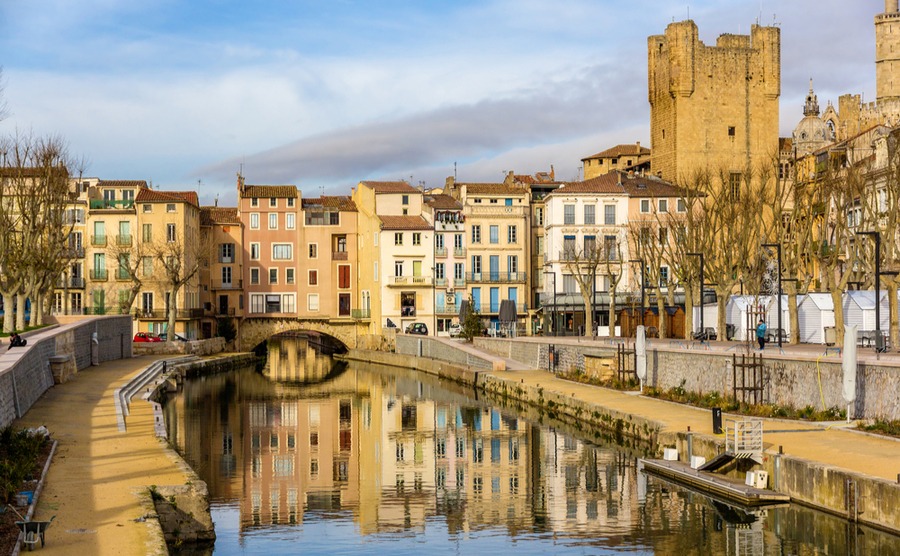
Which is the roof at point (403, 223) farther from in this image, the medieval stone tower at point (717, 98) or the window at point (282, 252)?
the medieval stone tower at point (717, 98)

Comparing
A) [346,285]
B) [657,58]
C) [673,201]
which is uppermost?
[657,58]

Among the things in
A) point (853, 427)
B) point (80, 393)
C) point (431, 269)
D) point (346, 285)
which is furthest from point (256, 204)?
point (853, 427)

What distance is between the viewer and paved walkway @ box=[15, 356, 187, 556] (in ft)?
58.7

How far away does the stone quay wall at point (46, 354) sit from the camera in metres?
30.8

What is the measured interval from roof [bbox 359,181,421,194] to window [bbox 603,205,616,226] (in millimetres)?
14638

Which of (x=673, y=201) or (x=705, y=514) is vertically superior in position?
(x=673, y=201)

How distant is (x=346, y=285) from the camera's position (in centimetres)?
8800

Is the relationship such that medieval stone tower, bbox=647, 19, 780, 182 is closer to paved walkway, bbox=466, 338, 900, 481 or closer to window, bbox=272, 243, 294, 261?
window, bbox=272, 243, 294, 261

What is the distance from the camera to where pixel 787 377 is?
33.6 m

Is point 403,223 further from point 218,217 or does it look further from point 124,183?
point 124,183

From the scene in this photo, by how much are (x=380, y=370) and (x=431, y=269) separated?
10.8 meters

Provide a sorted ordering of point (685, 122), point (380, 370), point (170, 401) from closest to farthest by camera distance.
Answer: point (170, 401), point (380, 370), point (685, 122)

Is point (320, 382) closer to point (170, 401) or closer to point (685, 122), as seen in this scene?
point (170, 401)

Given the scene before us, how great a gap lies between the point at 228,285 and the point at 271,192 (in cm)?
793
